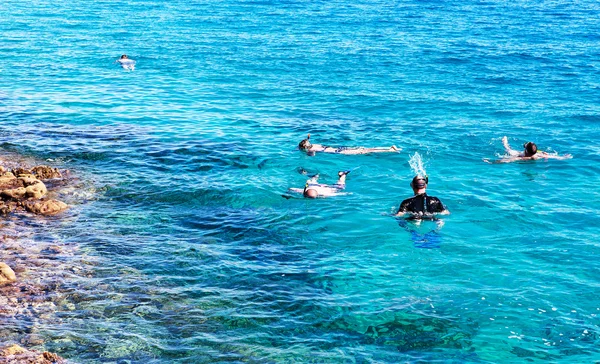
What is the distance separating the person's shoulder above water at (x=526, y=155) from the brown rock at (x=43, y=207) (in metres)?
16.1

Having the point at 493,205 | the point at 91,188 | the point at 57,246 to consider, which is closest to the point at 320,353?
the point at 57,246

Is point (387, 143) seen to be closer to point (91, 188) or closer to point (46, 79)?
point (91, 188)

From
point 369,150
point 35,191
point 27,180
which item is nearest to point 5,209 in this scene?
point 35,191

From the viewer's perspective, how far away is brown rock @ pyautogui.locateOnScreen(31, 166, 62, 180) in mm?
25469

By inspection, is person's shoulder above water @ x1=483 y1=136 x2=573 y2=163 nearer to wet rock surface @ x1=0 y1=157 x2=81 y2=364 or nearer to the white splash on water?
the white splash on water

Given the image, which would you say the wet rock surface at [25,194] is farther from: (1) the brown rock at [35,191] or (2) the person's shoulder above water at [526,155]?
(2) the person's shoulder above water at [526,155]

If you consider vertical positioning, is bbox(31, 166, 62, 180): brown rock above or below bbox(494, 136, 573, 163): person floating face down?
below

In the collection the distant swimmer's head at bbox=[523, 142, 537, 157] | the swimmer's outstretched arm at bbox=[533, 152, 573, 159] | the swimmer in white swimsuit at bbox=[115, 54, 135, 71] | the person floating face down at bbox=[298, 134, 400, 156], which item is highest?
the swimmer in white swimsuit at bbox=[115, 54, 135, 71]

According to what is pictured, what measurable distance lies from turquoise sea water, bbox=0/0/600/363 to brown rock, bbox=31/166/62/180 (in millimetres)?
1080

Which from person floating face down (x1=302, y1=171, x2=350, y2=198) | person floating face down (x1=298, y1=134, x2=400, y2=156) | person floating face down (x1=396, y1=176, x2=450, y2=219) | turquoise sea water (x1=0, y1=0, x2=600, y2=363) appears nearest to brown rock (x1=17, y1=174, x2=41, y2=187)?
turquoise sea water (x1=0, y1=0, x2=600, y2=363)

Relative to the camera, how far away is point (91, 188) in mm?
24906

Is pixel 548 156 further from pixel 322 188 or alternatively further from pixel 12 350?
pixel 12 350

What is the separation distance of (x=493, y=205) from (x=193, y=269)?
34.0ft

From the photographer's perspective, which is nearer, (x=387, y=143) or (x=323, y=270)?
(x=323, y=270)
